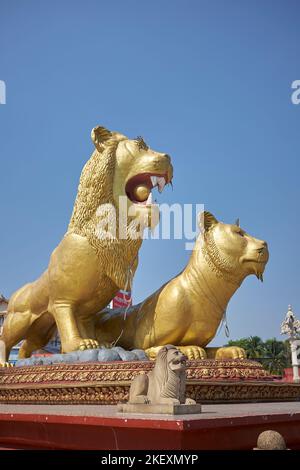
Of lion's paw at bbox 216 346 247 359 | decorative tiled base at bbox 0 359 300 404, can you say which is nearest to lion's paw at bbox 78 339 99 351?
decorative tiled base at bbox 0 359 300 404

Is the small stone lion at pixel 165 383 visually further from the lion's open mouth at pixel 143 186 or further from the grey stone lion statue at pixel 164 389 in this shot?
the lion's open mouth at pixel 143 186

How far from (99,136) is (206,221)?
240 cm

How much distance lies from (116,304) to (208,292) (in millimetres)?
Answer: 15592

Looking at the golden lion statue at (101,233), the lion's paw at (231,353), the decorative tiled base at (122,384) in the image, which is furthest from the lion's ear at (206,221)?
the decorative tiled base at (122,384)

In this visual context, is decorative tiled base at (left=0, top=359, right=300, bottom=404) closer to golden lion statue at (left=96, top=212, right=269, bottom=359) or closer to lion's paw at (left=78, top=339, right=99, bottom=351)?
lion's paw at (left=78, top=339, right=99, bottom=351)

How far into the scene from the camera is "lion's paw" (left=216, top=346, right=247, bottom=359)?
8.37 meters

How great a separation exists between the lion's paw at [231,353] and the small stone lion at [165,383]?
3.71 meters

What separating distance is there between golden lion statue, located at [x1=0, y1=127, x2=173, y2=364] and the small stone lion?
369 centimetres

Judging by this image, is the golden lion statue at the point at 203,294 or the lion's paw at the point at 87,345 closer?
the lion's paw at the point at 87,345

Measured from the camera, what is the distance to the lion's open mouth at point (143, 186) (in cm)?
895

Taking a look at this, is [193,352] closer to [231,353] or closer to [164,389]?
[231,353]

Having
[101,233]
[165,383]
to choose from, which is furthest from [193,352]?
[165,383]

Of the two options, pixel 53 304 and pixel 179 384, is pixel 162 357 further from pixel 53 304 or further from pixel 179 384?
pixel 53 304
